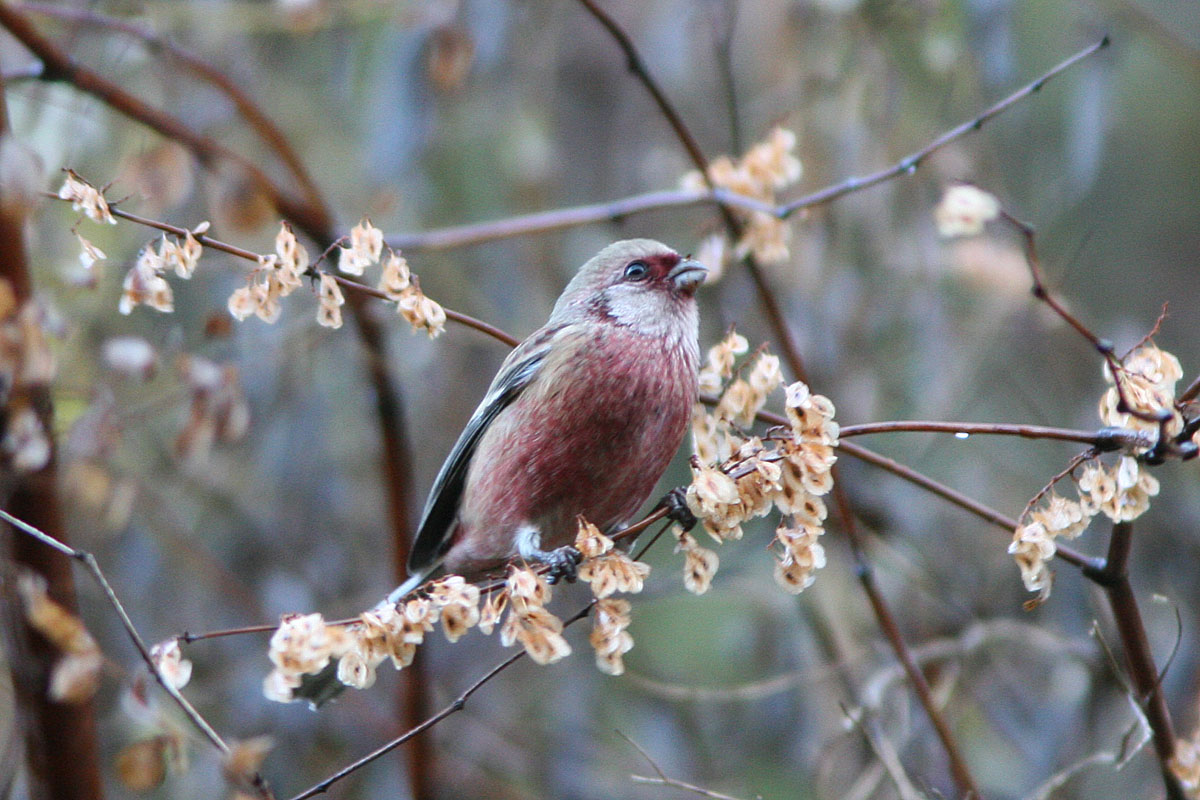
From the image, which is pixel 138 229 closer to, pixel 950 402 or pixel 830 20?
pixel 830 20

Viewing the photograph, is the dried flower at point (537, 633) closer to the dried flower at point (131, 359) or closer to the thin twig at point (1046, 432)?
the thin twig at point (1046, 432)

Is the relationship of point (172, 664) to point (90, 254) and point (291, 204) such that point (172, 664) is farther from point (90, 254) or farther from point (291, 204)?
point (291, 204)

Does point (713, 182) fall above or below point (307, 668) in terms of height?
above

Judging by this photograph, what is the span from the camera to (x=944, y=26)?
577 cm

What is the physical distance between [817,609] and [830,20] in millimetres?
3172

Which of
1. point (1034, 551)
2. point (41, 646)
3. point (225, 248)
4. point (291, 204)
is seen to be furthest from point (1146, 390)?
point (291, 204)

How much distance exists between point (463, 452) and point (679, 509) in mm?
1608

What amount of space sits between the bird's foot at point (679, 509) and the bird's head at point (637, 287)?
0.92 meters

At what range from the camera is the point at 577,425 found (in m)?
4.04

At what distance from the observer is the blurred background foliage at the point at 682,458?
580cm

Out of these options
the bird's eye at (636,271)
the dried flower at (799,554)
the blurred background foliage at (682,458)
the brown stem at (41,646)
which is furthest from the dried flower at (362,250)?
the blurred background foliage at (682,458)

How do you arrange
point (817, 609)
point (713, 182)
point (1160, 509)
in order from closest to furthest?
1. point (713, 182)
2. point (817, 609)
3. point (1160, 509)

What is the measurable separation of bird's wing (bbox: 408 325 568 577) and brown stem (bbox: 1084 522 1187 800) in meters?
2.12

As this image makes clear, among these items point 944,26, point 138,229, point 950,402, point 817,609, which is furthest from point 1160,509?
point 138,229
